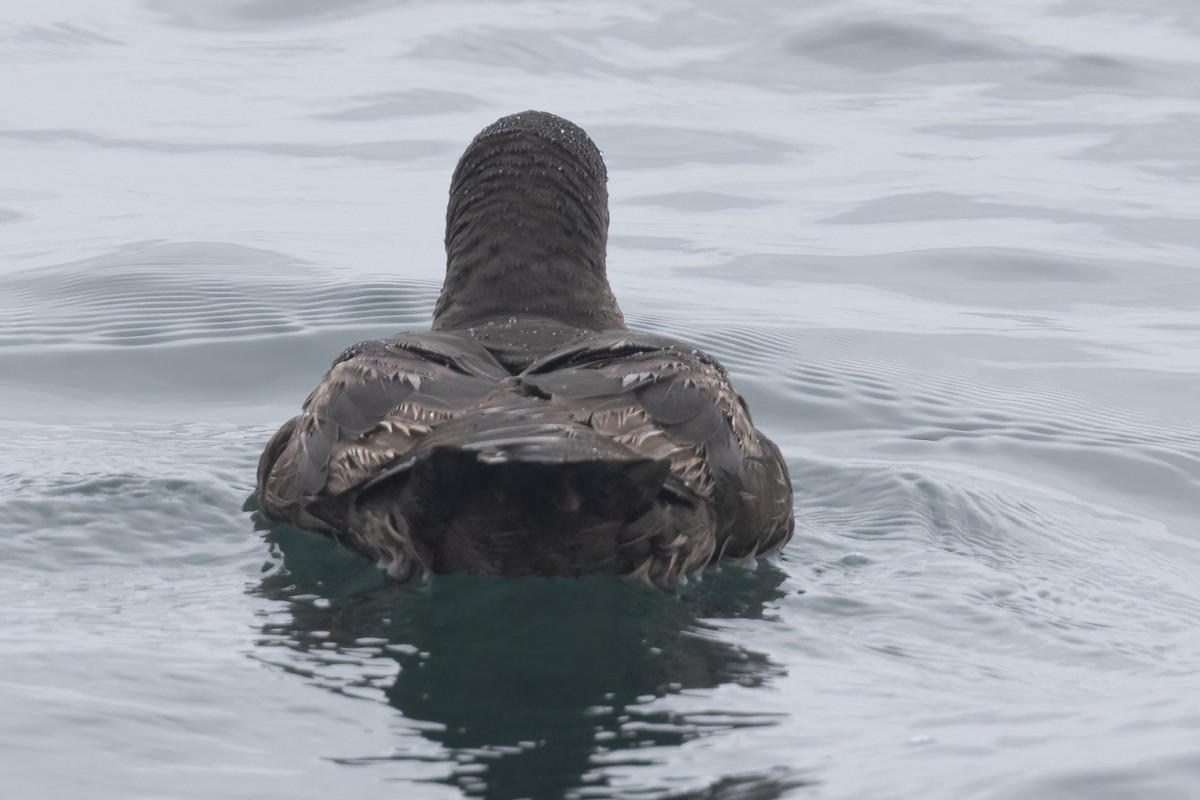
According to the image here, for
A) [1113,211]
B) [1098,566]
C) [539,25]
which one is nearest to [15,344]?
[1098,566]

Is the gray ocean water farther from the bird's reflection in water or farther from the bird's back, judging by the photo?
the bird's back

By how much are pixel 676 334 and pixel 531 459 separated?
5316 mm

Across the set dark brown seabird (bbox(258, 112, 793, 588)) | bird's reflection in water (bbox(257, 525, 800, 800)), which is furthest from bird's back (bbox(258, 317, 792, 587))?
bird's reflection in water (bbox(257, 525, 800, 800))

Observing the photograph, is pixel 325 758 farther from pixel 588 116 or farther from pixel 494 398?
pixel 588 116

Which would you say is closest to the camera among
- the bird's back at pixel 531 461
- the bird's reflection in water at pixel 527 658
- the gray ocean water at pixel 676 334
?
the bird's reflection in water at pixel 527 658

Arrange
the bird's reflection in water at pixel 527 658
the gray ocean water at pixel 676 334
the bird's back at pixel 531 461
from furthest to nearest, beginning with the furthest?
the bird's back at pixel 531 461, the gray ocean water at pixel 676 334, the bird's reflection in water at pixel 527 658

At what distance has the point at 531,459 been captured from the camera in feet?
14.5

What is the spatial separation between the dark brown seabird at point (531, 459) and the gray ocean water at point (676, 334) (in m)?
0.20

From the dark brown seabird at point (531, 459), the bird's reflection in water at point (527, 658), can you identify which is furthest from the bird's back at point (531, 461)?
the bird's reflection in water at point (527, 658)

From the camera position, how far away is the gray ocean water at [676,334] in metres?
4.13

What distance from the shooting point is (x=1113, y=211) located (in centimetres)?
1333

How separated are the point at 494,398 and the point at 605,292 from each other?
81.6 inches

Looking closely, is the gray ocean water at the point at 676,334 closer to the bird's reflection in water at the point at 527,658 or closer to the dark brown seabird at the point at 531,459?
the bird's reflection in water at the point at 527,658

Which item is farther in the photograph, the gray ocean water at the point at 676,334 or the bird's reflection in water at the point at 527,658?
the gray ocean water at the point at 676,334
